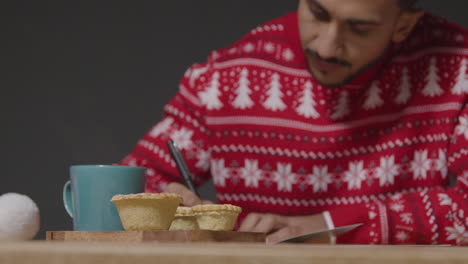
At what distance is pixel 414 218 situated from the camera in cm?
101

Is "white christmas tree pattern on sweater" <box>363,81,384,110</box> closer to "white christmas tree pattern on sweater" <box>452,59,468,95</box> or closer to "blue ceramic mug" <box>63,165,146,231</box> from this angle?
"white christmas tree pattern on sweater" <box>452,59,468,95</box>

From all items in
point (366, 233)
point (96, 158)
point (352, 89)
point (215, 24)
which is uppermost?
point (215, 24)

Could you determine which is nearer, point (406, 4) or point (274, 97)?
point (406, 4)

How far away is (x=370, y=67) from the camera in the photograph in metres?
1.15

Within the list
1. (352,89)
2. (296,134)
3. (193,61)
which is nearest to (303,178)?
(296,134)

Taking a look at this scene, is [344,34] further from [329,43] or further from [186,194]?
[186,194]

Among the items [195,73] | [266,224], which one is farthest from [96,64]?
[266,224]

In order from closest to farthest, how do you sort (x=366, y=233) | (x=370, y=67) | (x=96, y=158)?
1. (x=366, y=233)
2. (x=370, y=67)
3. (x=96, y=158)

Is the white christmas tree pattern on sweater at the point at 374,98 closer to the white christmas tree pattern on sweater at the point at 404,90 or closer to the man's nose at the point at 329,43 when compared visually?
the white christmas tree pattern on sweater at the point at 404,90

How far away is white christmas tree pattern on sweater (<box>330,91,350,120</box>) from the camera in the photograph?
1.20 meters

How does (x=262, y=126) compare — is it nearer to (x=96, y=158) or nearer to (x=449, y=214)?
(x=449, y=214)

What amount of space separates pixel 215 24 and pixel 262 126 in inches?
26.4

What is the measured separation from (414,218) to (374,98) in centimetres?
29

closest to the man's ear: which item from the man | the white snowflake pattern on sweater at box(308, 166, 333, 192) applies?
the man
